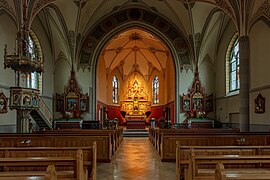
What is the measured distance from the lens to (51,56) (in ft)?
80.5

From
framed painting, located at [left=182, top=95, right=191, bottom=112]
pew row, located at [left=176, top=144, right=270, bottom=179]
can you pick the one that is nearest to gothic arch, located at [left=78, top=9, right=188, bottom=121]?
framed painting, located at [left=182, top=95, right=191, bottom=112]

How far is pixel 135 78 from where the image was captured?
3928 centimetres

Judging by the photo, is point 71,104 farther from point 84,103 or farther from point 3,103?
Result: point 3,103

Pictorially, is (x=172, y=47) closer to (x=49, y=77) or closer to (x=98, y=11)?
(x=98, y=11)

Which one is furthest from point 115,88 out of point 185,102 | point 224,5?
point 224,5

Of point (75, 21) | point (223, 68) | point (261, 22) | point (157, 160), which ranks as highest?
point (75, 21)

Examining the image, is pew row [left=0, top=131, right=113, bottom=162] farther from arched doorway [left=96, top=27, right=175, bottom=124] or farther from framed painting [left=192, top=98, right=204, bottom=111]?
arched doorway [left=96, top=27, right=175, bottom=124]

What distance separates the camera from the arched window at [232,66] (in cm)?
2181

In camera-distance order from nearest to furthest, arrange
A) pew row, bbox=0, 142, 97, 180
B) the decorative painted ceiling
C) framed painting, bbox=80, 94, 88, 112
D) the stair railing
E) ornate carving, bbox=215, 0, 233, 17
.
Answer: pew row, bbox=0, 142, 97, 180 < ornate carving, bbox=215, 0, 233, 17 < the stair railing < framed painting, bbox=80, 94, 88, 112 < the decorative painted ceiling

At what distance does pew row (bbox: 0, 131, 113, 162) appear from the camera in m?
9.12

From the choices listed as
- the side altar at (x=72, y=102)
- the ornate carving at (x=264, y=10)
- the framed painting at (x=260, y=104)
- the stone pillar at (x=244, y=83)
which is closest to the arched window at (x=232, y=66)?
the framed painting at (x=260, y=104)

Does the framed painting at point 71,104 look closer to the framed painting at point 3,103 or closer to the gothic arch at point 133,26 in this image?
the gothic arch at point 133,26

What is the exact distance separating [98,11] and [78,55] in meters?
4.11

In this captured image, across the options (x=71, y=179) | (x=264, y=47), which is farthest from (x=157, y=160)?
(x=264, y=47)
